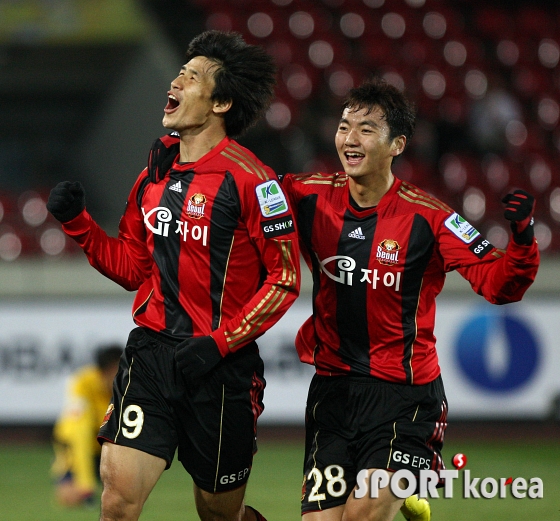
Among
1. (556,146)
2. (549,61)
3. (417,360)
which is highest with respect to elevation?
(549,61)

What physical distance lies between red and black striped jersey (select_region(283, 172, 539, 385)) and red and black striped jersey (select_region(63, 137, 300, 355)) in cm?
26

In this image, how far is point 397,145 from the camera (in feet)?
14.4

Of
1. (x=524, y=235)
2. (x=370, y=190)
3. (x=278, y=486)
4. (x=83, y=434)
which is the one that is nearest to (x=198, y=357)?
(x=370, y=190)

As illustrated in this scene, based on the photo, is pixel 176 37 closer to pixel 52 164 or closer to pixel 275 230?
pixel 52 164

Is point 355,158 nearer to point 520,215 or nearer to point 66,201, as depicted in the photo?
point 520,215

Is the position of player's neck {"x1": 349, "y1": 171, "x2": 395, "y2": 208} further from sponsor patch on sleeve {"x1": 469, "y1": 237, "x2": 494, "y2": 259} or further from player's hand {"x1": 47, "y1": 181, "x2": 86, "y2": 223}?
player's hand {"x1": 47, "y1": 181, "x2": 86, "y2": 223}

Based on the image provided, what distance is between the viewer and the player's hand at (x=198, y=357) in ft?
13.2

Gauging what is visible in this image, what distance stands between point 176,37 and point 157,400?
9.12 metres

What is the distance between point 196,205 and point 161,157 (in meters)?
0.33

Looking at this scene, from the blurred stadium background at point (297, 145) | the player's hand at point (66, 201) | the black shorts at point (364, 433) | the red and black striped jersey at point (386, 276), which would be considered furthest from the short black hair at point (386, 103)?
the blurred stadium background at point (297, 145)

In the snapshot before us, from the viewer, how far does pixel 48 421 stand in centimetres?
905

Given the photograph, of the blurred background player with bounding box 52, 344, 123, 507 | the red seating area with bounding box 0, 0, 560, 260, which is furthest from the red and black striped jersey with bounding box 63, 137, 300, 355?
the red seating area with bounding box 0, 0, 560, 260

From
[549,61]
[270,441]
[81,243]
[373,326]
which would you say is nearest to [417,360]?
[373,326]

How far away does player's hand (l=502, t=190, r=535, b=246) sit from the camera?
12.7 ft
